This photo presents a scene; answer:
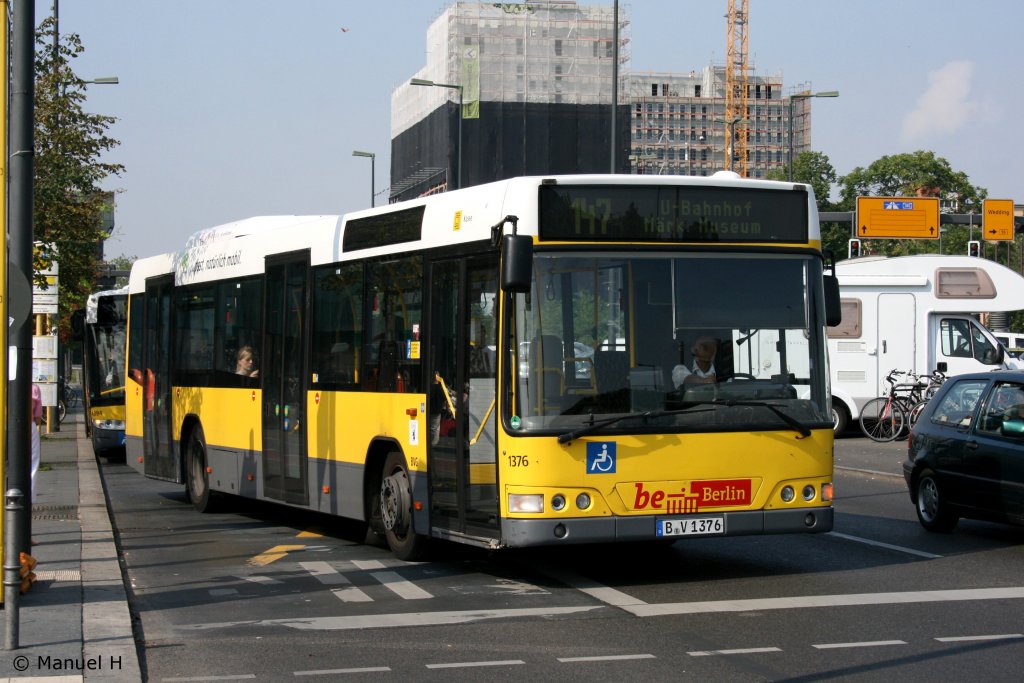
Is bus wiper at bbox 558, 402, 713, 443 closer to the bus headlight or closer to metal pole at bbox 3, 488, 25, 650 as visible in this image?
the bus headlight

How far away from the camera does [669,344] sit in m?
10.2

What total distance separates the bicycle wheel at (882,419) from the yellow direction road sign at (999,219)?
23259 mm

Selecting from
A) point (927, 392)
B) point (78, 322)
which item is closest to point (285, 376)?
point (78, 322)

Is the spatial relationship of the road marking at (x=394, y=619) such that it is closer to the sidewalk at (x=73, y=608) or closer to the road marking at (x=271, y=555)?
the sidewalk at (x=73, y=608)

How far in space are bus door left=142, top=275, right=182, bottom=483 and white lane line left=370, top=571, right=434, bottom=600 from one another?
284 inches

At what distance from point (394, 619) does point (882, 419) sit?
20.7m

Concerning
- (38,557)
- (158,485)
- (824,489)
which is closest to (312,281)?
(38,557)

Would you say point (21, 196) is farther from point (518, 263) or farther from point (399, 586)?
point (399, 586)

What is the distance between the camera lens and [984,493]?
13.1 meters

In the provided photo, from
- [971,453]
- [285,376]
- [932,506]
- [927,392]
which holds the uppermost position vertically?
[285,376]

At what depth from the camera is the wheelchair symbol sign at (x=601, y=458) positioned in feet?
33.1

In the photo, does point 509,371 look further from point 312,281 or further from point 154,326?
point 154,326

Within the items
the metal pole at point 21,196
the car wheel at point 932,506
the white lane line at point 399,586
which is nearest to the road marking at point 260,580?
the white lane line at point 399,586

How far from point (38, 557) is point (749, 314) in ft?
20.5
